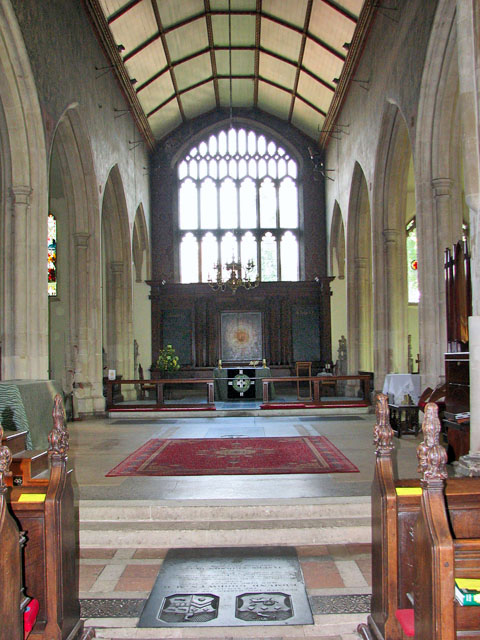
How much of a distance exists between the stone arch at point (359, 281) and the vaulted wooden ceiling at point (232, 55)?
290 cm

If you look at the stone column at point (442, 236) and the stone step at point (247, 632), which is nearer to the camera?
the stone step at point (247, 632)

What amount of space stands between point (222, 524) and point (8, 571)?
248cm

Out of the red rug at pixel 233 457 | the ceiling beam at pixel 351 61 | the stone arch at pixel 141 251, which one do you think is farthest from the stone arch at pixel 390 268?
the stone arch at pixel 141 251

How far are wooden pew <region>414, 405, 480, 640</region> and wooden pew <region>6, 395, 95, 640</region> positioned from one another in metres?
1.55

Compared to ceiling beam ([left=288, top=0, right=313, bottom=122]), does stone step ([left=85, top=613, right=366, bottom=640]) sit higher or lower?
lower

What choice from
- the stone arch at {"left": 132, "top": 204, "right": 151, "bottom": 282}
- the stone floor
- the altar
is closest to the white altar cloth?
the stone floor

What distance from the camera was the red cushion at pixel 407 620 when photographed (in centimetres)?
248

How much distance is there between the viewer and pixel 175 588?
3.52m

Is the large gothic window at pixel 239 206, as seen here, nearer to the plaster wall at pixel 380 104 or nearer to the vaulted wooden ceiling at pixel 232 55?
the vaulted wooden ceiling at pixel 232 55

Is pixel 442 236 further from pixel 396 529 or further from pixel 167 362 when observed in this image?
pixel 167 362

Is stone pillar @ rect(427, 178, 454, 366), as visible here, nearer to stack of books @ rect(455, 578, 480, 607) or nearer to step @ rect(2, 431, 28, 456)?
step @ rect(2, 431, 28, 456)

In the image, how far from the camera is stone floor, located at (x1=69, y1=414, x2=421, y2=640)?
120 inches

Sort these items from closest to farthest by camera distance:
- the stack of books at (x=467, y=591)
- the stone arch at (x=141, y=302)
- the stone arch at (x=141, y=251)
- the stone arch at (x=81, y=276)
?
the stack of books at (x=467, y=591) → the stone arch at (x=81, y=276) → the stone arch at (x=141, y=251) → the stone arch at (x=141, y=302)

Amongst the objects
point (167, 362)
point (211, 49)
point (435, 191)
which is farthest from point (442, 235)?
point (211, 49)
